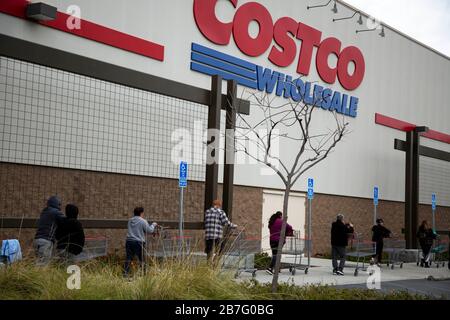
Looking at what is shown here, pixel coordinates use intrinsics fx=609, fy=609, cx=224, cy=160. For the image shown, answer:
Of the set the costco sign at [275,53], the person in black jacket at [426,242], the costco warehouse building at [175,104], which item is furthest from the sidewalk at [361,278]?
the costco sign at [275,53]

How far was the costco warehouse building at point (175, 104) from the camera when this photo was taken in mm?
14211

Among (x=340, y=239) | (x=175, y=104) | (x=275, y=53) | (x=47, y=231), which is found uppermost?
(x=275, y=53)

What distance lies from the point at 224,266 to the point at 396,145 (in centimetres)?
1690

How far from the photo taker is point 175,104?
18.2 meters

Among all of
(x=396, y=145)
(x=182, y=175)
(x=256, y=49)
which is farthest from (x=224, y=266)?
(x=396, y=145)

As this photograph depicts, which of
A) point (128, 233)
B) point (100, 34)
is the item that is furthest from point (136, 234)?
point (100, 34)

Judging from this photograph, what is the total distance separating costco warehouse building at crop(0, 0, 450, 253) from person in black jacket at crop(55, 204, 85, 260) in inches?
44.6

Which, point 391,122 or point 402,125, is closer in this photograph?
point 391,122

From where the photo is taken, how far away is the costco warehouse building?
14.2 metres

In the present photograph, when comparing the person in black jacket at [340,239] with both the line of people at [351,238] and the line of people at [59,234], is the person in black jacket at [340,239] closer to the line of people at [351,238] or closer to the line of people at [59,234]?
the line of people at [351,238]

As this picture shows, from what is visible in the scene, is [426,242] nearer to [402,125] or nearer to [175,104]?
[402,125]

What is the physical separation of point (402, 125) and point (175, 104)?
15572 millimetres
